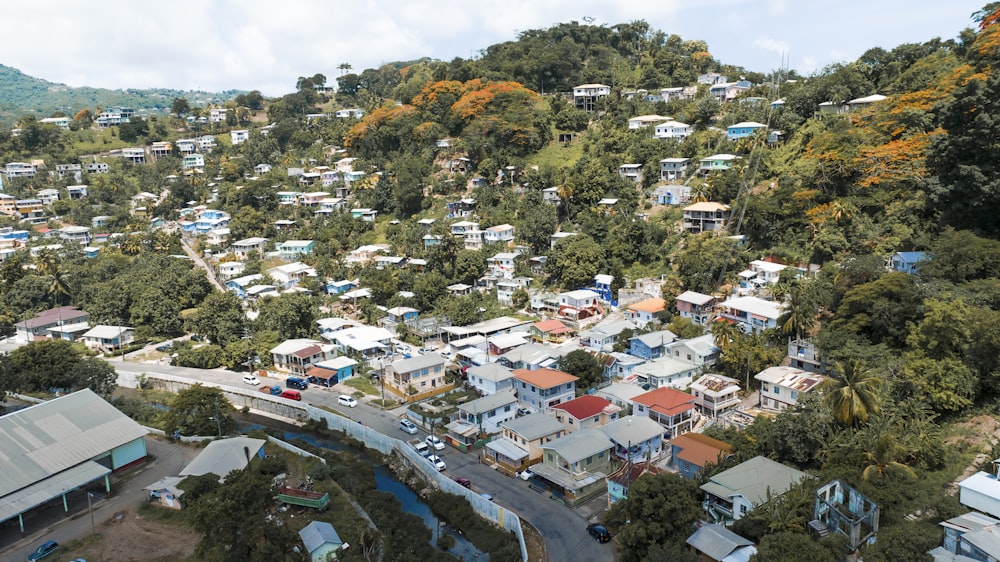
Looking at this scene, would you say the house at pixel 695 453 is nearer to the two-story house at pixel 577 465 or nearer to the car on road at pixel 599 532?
the two-story house at pixel 577 465

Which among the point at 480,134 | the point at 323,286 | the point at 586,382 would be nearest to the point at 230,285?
the point at 323,286

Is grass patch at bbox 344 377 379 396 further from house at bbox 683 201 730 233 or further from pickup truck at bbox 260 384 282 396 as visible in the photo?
house at bbox 683 201 730 233

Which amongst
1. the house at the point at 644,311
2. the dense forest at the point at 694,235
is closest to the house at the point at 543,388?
the dense forest at the point at 694,235

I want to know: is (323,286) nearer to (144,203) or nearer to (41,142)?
(144,203)

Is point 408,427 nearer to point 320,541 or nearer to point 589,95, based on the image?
point 320,541

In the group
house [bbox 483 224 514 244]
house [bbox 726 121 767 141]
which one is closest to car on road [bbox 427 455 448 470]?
house [bbox 483 224 514 244]

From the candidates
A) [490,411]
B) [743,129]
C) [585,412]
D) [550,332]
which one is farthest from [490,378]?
[743,129]
